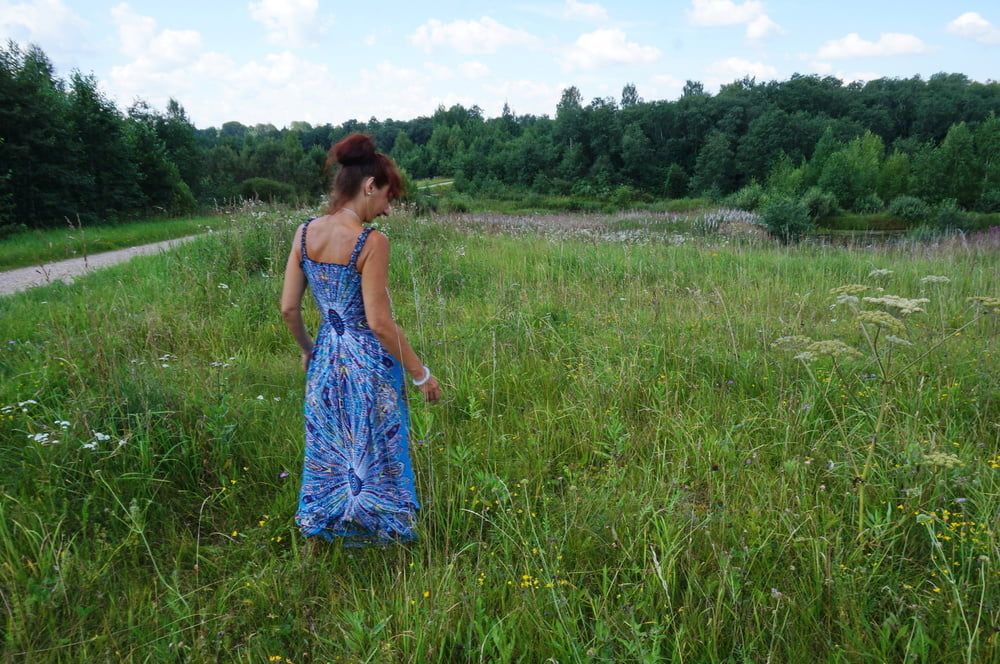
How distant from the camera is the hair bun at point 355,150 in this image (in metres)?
2.47

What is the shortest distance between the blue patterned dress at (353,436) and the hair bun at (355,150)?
1.27ft

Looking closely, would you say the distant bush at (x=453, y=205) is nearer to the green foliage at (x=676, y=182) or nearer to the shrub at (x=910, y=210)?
the shrub at (x=910, y=210)

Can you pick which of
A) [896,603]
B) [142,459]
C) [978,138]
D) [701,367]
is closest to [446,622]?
[896,603]

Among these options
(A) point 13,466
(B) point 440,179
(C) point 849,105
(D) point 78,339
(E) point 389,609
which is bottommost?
(E) point 389,609

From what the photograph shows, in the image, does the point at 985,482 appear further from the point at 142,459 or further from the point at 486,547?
the point at 142,459

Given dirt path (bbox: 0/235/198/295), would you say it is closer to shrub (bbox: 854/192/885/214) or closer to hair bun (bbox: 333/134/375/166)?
hair bun (bbox: 333/134/375/166)

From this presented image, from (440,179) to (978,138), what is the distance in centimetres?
7046

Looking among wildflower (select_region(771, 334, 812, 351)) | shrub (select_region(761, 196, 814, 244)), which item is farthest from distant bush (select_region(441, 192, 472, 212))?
wildflower (select_region(771, 334, 812, 351))

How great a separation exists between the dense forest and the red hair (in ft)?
56.0

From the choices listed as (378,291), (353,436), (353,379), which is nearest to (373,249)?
(378,291)

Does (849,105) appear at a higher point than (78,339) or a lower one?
higher

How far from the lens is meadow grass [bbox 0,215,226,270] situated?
1083cm

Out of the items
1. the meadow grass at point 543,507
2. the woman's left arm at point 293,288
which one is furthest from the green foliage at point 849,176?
the woman's left arm at point 293,288

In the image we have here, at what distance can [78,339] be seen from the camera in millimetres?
4348
